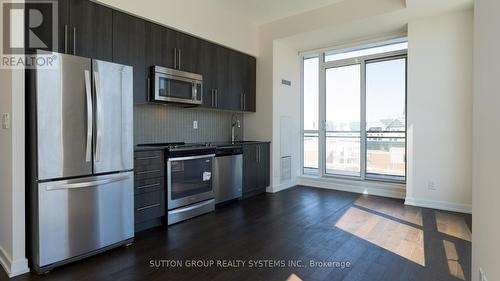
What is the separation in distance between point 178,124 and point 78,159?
6.31ft

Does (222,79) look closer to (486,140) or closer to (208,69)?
(208,69)

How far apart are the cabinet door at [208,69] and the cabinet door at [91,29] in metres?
1.33

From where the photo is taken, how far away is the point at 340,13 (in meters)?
4.18

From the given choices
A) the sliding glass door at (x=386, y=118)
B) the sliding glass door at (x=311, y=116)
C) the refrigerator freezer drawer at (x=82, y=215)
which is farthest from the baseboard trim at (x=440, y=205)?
the refrigerator freezer drawer at (x=82, y=215)

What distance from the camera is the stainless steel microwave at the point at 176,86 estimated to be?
3416 mm

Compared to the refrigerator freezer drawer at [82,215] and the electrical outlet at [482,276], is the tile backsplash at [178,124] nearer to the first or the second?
the refrigerator freezer drawer at [82,215]

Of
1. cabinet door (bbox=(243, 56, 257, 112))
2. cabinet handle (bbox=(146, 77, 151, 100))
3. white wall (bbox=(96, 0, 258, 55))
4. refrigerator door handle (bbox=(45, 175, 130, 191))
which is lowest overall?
refrigerator door handle (bbox=(45, 175, 130, 191))

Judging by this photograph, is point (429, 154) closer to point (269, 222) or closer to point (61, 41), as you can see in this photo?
point (269, 222)

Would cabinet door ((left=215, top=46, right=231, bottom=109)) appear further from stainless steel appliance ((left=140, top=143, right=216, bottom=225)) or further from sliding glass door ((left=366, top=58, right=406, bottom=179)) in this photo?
sliding glass door ((left=366, top=58, right=406, bottom=179))

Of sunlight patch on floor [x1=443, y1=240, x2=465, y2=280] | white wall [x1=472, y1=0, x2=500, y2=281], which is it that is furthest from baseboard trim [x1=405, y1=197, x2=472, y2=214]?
white wall [x1=472, y1=0, x2=500, y2=281]

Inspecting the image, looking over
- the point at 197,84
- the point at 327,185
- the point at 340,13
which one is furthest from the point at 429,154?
the point at 197,84

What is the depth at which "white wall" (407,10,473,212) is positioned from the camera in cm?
374

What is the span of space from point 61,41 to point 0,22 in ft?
1.51

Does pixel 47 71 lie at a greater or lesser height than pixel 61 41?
lesser
